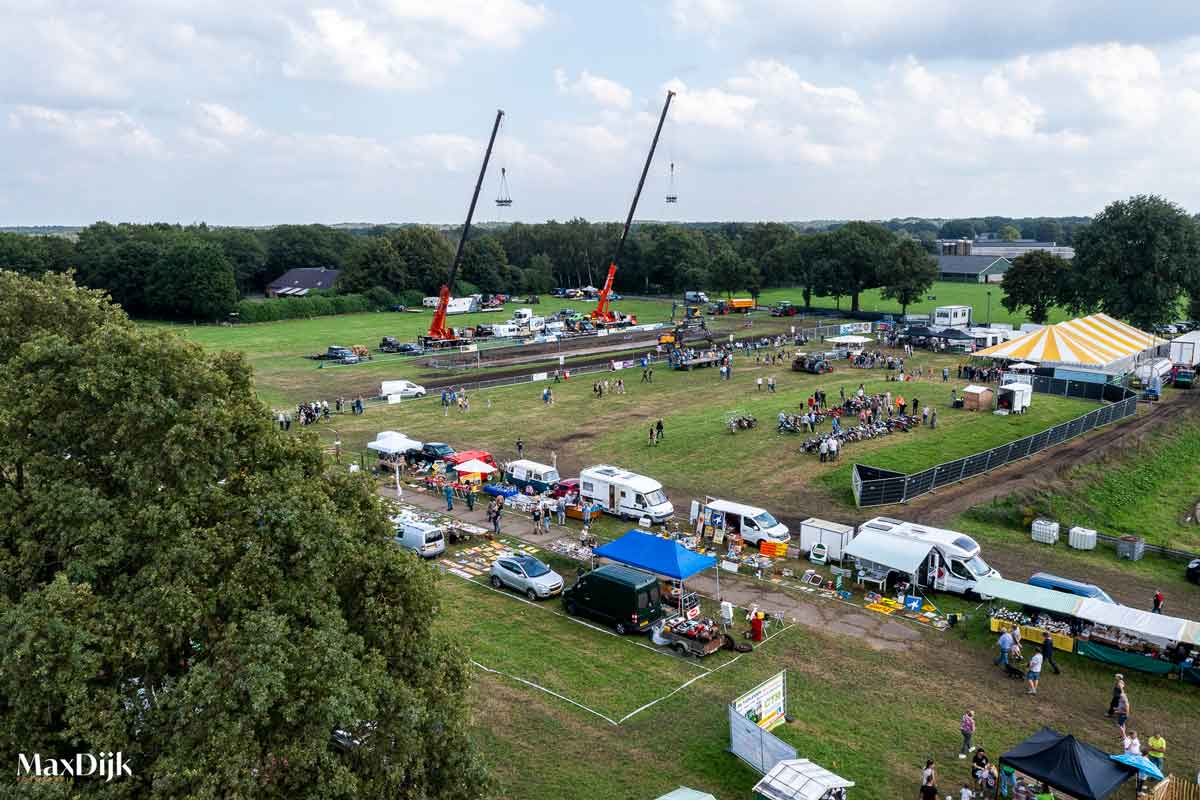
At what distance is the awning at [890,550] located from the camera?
74.0 ft

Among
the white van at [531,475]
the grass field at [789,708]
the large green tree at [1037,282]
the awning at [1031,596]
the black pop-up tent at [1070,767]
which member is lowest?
the grass field at [789,708]

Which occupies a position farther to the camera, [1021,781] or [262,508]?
[1021,781]

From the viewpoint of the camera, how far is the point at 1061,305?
7225 cm

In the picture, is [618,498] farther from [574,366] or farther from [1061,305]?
[1061,305]

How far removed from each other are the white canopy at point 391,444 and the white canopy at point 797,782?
81.7 feet

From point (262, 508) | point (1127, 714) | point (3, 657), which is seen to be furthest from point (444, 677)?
point (1127, 714)

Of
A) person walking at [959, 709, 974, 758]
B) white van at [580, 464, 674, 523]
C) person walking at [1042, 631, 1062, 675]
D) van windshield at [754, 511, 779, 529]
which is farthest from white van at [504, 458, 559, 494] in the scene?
person walking at [959, 709, 974, 758]

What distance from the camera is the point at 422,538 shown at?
83.1 ft

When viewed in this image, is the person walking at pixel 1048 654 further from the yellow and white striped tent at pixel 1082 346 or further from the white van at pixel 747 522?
the yellow and white striped tent at pixel 1082 346

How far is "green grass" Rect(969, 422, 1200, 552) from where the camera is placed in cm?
2858

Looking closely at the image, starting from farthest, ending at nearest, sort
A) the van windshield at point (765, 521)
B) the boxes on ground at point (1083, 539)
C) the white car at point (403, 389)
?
the white car at point (403, 389) → the van windshield at point (765, 521) → the boxes on ground at point (1083, 539)

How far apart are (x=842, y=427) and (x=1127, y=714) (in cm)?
2438

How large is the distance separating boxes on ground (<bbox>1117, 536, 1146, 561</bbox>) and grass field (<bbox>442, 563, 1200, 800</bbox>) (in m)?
8.01

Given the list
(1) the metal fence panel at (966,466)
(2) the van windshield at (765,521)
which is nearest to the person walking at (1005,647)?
(2) the van windshield at (765,521)
